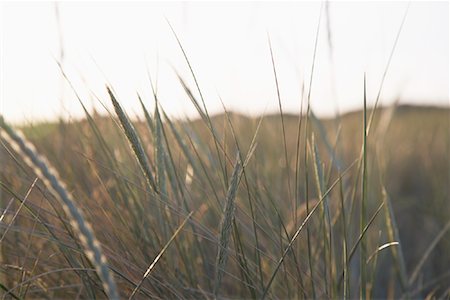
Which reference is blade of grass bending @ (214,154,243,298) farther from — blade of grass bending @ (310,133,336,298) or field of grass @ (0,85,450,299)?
blade of grass bending @ (310,133,336,298)

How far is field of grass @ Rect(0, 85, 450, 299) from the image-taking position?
930mm

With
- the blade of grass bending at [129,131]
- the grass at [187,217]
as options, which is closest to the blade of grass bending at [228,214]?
the grass at [187,217]

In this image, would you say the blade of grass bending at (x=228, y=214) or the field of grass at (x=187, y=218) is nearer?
the blade of grass bending at (x=228, y=214)

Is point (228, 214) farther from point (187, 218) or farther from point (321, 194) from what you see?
point (321, 194)

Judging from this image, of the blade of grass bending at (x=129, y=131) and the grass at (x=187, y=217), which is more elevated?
the blade of grass bending at (x=129, y=131)

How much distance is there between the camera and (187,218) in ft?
2.63

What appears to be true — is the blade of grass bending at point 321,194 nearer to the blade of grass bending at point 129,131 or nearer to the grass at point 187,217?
the grass at point 187,217

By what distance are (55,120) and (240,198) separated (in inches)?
22.4

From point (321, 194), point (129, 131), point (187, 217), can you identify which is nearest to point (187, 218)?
point (187, 217)

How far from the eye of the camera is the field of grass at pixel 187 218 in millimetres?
930

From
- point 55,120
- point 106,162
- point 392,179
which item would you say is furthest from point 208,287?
point 392,179

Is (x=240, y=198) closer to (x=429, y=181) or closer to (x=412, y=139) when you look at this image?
(x=429, y=181)

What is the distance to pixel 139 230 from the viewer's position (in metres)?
1.22

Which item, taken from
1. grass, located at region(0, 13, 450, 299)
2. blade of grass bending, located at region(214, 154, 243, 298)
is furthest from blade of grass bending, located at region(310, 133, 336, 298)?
blade of grass bending, located at region(214, 154, 243, 298)
